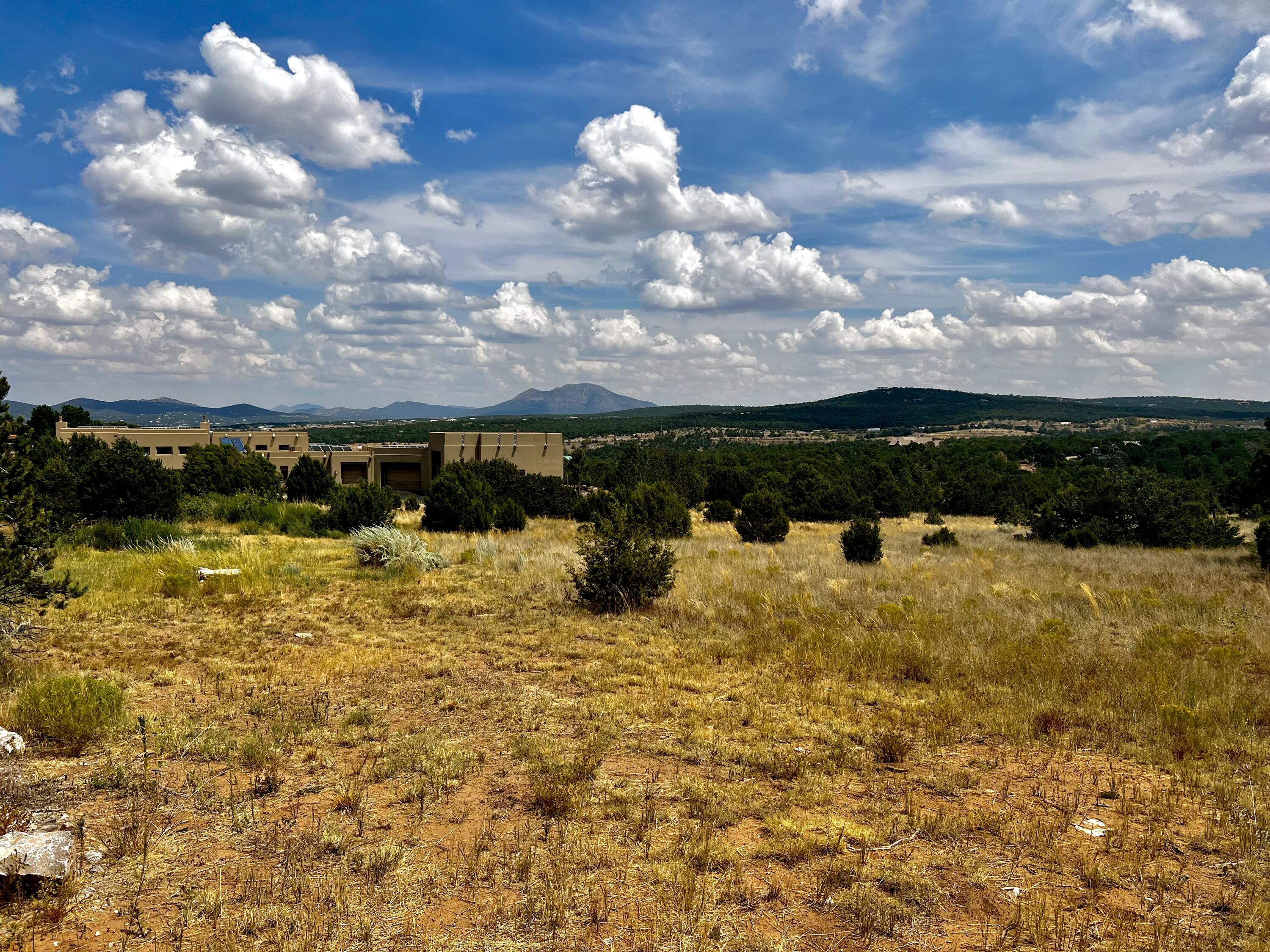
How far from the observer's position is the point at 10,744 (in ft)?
17.7

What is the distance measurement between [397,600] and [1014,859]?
9.96m

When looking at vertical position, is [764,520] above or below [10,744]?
below

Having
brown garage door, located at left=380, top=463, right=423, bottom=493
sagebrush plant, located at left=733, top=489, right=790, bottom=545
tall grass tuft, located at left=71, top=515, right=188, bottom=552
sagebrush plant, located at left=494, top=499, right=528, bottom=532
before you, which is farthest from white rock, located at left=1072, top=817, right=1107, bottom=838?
brown garage door, located at left=380, top=463, right=423, bottom=493

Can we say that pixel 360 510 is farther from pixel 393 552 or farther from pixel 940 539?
pixel 940 539

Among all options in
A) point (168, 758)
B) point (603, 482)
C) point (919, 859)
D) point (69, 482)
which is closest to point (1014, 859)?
point (919, 859)

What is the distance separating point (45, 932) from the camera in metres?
3.42

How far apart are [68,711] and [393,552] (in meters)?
9.12

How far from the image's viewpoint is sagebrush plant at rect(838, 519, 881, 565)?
18.4 m

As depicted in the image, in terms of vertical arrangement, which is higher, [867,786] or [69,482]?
[69,482]

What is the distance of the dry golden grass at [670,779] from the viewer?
3617mm

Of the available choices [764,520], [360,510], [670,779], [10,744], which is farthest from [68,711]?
[764,520]

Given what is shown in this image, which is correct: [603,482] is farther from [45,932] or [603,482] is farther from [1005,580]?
[45,932]

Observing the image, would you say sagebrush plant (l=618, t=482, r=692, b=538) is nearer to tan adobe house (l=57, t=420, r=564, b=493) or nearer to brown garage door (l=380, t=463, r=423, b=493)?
tan adobe house (l=57, t=420, r=564, b=493)

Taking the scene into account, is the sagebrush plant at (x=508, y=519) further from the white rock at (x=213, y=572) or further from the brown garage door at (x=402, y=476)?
the brown garage door at (x=402, y=476)
